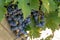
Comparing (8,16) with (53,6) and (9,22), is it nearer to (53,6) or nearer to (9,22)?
(9,22)

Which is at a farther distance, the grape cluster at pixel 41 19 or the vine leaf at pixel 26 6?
the grape cluster at pixel 41 19

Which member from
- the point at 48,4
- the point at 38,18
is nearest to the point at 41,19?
the point at 38,18

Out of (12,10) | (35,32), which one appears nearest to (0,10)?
(12,10)

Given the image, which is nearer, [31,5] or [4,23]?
[31,5]

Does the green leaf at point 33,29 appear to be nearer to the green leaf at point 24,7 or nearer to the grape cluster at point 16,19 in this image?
the grape cluster at point 16,19

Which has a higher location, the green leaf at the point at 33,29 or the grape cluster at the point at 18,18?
the grape cluster at the point at 18,18

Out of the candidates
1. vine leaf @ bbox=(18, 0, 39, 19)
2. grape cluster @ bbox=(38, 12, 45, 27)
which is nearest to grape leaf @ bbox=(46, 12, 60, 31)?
grape cluster @ bbox=(38, 12, 45, 27)

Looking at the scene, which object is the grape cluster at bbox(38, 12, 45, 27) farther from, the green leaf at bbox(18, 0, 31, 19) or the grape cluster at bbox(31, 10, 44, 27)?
the green leaf at bbox(18, 0, 31, 19)

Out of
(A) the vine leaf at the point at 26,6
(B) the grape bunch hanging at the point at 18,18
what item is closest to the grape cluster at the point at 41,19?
(B) the grape bunch hanging at the point at 18,18
